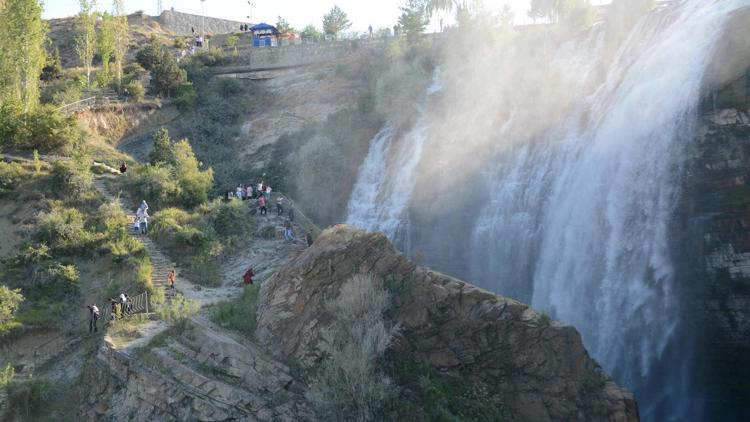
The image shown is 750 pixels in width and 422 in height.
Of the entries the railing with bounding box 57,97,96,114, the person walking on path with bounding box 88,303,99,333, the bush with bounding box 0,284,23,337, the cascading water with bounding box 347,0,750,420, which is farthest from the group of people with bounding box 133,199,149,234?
the railing with bounding box 57,97,96,114

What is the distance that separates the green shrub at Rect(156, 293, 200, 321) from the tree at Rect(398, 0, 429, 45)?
104 ft

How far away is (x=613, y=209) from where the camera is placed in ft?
107

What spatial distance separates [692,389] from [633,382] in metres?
2.21

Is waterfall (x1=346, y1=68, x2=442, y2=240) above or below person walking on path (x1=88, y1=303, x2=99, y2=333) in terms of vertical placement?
above

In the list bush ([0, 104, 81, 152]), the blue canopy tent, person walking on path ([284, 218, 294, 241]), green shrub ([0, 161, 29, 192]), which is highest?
the blue canopy tent

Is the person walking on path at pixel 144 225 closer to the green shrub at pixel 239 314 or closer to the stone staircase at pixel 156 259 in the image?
the stone staircase at pixel 156 259

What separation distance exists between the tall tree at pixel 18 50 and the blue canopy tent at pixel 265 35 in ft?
71.5

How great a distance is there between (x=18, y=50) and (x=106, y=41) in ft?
45.1

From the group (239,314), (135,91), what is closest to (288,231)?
(239,314)

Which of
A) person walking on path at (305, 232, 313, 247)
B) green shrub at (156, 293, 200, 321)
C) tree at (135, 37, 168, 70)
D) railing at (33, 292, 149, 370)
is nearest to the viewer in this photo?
green shrub at (156, 293, 200, 321)

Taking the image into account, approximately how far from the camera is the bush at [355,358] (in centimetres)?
2214

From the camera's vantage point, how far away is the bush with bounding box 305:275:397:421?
2214 centimetres

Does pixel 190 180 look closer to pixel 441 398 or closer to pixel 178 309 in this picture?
pixel 178 309

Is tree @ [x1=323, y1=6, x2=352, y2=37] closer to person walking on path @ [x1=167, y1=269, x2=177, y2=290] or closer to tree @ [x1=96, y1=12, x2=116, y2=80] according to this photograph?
tree @ [x1=96, y1=12, x2=116, y2=80]
